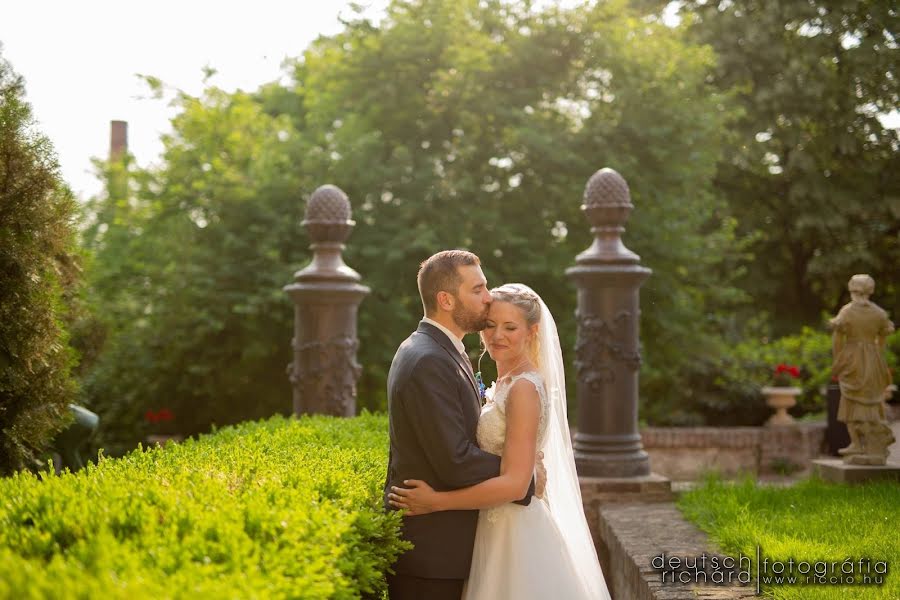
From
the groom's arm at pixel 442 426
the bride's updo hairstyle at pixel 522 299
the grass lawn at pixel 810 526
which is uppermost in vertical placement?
the bride's updo hairstyle at pixel 522 299

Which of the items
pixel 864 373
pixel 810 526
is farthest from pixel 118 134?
pixel 810 526

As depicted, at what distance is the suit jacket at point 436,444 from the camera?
4645mm

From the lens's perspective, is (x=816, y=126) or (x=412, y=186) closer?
(x=412, y=186)

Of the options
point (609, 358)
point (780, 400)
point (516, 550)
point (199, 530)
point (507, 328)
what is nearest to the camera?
point (199, 530)

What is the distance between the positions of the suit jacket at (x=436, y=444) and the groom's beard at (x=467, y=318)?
0.12m

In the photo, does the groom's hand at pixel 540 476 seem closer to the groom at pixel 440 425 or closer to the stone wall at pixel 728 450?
the groom at pixel 440 425

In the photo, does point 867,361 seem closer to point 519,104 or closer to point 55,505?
point 55,505

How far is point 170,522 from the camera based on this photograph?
376 centimetres

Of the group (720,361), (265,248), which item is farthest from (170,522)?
(720,361)

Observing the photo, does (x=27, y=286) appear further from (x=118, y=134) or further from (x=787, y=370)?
(x=118, y=134)

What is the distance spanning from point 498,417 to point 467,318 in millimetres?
497

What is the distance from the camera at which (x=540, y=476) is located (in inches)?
213

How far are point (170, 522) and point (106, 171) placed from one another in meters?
24.6

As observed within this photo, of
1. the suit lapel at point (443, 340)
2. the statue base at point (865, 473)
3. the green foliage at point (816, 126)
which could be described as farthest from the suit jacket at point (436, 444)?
the green foliage at point (816, 126)
